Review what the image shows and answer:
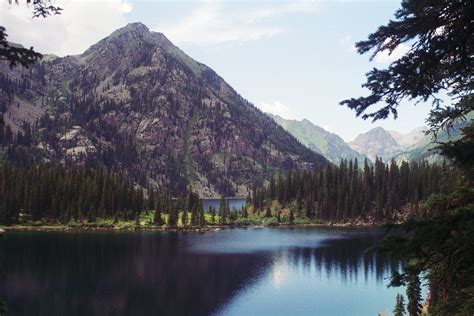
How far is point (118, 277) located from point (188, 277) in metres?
14.1

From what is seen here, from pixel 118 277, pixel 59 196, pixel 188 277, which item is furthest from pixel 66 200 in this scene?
pixel 188 277

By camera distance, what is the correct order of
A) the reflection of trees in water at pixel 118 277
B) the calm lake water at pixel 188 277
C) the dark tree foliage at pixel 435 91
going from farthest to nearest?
1. the calm lake water at pixel 188 277
2. the reflection of trees in water at pixel 118 277
3. the dark tree foliage at pixel 435 91

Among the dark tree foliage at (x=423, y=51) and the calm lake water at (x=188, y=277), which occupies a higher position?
the dark tree foliage at (x=423, y=51)

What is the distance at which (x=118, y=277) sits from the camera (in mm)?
92500

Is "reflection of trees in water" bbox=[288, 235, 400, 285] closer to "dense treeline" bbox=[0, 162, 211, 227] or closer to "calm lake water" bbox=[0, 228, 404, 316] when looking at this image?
"calm lake water" bbox=[0, 228, 404, 316]

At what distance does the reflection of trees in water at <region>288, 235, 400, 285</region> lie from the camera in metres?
98.2

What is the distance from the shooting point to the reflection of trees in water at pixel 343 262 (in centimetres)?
9825

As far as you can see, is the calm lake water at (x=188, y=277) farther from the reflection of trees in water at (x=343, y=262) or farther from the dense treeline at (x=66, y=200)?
the dense treeline at (x=66, y=200)

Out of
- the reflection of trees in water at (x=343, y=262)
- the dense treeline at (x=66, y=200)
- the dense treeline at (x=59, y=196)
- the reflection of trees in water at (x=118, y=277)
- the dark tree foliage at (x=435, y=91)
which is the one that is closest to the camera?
the dark tree foliage at (x=435, y=91)

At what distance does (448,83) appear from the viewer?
46.1 ft

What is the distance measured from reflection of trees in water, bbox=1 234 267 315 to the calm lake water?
0.17m

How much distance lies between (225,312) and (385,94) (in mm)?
62748

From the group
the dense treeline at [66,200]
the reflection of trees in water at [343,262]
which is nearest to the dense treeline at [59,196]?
the dense treeline at [66,200]

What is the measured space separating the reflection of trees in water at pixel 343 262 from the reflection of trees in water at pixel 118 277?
11.5 m
